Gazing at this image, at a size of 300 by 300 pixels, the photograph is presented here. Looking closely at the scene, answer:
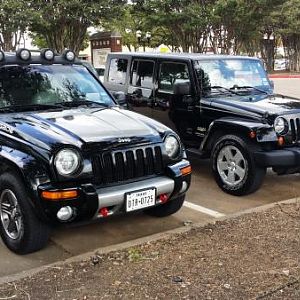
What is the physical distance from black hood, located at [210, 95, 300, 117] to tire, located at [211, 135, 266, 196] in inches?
14.5

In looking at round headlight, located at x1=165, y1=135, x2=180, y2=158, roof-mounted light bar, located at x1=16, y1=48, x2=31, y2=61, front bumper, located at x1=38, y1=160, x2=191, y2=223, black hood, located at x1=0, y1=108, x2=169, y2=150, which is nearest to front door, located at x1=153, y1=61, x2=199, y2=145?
black hood, located at x1=0, y1=108, x2=169, y2=150

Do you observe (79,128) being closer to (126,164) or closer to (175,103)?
(126,164)

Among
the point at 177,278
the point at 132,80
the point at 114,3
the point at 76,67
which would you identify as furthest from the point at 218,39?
the point at 177,278

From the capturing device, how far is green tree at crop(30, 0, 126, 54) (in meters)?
24.9

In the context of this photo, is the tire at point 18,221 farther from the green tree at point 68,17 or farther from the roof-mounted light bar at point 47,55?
the green tree at point 68,17

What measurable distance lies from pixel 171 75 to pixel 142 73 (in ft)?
2.24

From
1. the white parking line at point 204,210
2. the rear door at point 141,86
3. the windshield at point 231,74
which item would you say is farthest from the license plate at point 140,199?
the rear door at point 141,86

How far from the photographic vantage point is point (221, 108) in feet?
22.1

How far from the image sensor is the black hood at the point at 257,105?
628cm

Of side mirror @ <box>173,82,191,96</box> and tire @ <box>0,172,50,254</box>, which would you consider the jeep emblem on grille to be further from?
side mirror @ <box>173,82,191,96</box>

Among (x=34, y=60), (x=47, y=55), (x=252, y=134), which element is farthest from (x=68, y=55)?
(x=252, y=134)

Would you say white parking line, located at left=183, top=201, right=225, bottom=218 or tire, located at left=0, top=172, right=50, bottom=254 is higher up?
tire, located at left=0, top=172, right=50, bottom=254

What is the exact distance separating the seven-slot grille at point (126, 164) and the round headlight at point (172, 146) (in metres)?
0.12

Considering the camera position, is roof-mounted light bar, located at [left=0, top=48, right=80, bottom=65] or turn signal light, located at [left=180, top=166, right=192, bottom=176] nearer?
turn signal light, located at [left=180, top=166, right=192, bottom=176]
